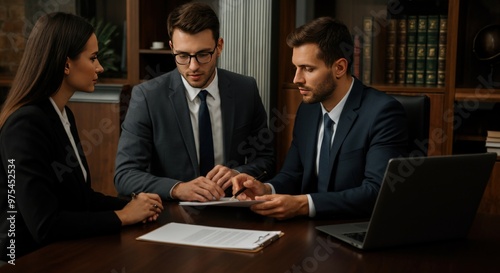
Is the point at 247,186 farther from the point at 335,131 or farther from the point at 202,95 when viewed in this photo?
the point at 202,95

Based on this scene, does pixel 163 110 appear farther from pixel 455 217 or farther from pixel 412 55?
pixel 412 55

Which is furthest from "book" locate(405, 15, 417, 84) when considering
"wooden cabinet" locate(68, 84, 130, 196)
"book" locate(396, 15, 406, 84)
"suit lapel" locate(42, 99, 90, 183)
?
"suit lapel" locate(42, 99, 90, 183)

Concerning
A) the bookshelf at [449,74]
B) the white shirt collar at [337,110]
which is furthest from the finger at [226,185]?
the bookshelf at [449,74]

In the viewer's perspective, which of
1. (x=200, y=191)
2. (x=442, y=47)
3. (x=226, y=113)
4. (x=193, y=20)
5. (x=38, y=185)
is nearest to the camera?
(x=38, y=185)

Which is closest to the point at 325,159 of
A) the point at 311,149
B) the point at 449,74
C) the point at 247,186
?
the point at 311,149

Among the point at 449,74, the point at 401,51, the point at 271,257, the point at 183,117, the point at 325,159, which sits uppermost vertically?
the point at 401,51

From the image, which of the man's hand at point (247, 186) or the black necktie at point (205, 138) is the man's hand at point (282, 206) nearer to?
the man's hand at point (247, 186)

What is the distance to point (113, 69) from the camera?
3.86 metres

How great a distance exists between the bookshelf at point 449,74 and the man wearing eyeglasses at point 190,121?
105 centimetres

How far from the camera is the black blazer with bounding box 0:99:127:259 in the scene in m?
1.58

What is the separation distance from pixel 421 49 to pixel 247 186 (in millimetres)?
1800

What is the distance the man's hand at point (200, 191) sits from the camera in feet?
6.47

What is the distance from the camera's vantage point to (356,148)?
213 cm

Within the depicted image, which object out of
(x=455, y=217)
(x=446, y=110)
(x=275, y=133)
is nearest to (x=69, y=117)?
(x=455, y=217)
